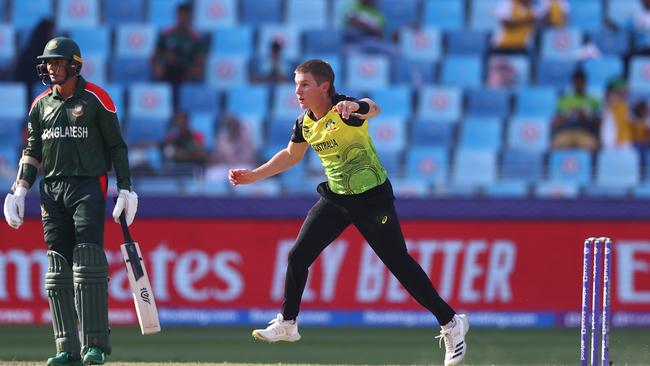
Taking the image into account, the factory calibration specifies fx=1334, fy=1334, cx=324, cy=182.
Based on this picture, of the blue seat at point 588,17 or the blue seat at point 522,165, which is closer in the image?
the blue seat at point 522,165

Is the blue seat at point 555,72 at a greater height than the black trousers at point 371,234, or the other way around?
the blue seat at point 555,72

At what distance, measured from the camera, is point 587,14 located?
18.8 meters

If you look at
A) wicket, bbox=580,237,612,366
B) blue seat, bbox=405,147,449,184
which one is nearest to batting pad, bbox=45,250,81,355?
wicket, bbox=580,237,612,366

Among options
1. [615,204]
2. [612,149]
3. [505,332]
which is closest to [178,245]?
[505,332]

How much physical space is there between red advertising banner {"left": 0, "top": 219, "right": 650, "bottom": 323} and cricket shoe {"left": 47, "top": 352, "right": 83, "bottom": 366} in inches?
212

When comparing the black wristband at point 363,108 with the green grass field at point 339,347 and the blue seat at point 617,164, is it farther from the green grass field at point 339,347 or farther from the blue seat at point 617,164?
the blue seat at point 617,164

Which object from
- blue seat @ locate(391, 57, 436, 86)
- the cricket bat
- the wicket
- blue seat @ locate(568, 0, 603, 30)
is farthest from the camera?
blue seat @ locate(568, 0, 603, 30)

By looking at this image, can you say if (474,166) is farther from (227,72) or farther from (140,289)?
(140,289)

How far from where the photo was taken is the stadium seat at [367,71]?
17.2 metres

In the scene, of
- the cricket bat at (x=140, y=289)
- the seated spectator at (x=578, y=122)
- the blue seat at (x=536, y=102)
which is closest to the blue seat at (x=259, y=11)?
the blue seat at (x=536, y=102)

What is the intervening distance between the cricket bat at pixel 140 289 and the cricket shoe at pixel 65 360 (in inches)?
17.4

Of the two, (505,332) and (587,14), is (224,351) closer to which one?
(505,332)

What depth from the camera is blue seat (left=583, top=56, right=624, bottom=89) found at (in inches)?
697

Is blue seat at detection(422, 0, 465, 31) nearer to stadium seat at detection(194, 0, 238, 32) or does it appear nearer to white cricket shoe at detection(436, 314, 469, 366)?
stadium seat at detection(194, 0, 238, 32)
